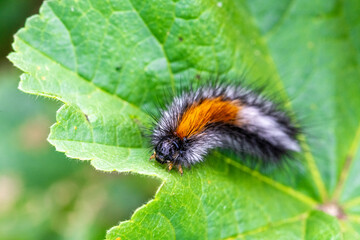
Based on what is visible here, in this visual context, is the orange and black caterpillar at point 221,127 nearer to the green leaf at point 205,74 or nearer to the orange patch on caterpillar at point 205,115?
the orange patch on caterpillar at point 205,115

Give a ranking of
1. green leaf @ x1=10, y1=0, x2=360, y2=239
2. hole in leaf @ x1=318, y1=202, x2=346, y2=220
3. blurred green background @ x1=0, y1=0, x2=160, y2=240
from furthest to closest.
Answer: blurred green background @ x1=0, y1=0, x2=160, y2=240 < hole in leaf @ x1=318, y1=202, x2=346, y2=220 < green leaf @ x1=10, y1=0, x2=360, y2=239

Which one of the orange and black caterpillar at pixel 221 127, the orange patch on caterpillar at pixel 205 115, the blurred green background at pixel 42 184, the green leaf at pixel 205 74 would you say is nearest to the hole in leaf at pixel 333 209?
the green leaf at pixel 205 74

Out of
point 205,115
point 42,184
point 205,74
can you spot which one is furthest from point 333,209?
point 42,184

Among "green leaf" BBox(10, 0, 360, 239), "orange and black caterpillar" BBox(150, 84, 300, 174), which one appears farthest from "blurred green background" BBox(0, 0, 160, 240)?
"green leaf" BBox(10, 0, 360, 239)

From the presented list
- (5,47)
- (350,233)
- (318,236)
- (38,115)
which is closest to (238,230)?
(318,236)

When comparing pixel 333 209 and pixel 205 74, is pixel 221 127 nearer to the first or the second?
pixel 205 74

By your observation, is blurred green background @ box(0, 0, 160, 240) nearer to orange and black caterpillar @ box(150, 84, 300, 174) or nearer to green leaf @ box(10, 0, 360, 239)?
orange and black caterpillar @ box(150, 84, 300, 174)
